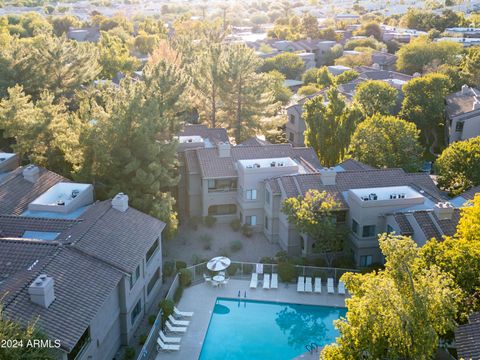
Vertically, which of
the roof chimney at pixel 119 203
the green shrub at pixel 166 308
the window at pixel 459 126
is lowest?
the green shrub at pixel 166 308

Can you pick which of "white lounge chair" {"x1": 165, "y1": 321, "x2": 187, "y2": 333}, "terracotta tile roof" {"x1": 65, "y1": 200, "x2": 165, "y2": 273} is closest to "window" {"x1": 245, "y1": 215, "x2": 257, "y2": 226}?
"terracotta tile roof" {"x1": 65, "y1": 200, "x2": 165, "y2": 273}

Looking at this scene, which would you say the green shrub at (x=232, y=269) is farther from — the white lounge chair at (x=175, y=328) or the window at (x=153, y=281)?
the white lounge chair at (x=175, y=328)

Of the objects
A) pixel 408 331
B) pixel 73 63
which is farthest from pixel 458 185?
pixel 73 63

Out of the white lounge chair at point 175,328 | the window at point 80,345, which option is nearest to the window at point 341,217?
the white lounge chair at point 175,328

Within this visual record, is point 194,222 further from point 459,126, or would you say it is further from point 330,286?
point 459,126

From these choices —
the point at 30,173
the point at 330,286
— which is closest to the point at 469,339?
the point at 330,286

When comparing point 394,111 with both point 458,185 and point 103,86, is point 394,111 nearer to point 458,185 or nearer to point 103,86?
point 458,185

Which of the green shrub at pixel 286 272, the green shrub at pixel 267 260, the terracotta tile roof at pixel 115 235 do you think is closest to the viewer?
the terracotta tile roof at pixel 115 235

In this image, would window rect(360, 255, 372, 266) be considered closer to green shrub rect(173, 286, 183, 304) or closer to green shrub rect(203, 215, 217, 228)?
green shrub rect(173, 286, 183, 304)
